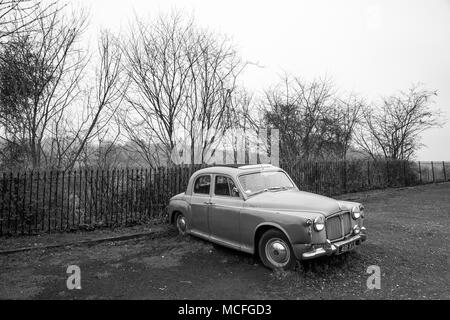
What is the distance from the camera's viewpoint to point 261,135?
55.3 feet

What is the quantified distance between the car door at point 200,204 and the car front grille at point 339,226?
2520mm

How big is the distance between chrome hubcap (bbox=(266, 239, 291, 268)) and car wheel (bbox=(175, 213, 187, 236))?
2.64 metres

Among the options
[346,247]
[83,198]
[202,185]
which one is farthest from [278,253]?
[83,198]

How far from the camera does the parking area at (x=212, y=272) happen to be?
169 inches

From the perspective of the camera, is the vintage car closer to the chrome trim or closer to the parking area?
the chrome trim

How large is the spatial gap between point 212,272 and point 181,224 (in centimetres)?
242

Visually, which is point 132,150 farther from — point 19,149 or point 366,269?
point 366,269

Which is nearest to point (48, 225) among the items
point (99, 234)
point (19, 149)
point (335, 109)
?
point (99, 234)

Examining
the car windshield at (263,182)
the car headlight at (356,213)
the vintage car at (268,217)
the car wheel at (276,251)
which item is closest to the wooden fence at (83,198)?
the vintage car at (268,217)

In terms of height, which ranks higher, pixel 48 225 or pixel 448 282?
pixel 48 225

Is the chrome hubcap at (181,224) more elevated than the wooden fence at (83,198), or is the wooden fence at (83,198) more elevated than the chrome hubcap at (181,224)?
the wooden fence at (83,198)

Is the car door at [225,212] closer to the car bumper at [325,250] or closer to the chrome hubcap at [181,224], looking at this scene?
the chrome hubcap at [181,224]

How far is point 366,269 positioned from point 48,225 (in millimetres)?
7586
